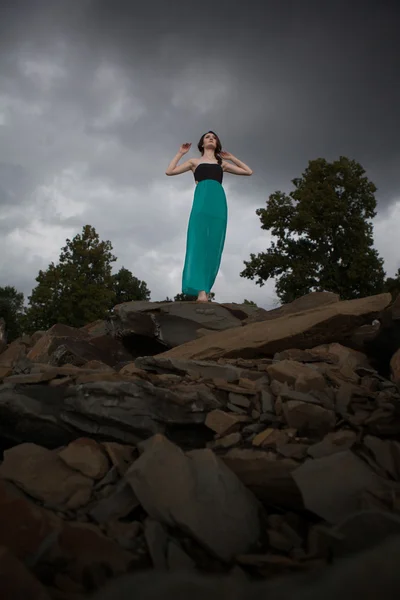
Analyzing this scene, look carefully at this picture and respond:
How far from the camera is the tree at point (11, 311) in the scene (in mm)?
26092

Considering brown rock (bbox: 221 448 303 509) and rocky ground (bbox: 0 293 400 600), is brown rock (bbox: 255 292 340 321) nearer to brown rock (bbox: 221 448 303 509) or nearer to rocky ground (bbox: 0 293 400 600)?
rocky ground (bbox: 0 293 400 600)

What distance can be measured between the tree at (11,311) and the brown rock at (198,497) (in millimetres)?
23039

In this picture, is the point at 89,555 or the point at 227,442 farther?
the point at 227,442

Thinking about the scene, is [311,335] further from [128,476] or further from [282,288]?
[282,288]

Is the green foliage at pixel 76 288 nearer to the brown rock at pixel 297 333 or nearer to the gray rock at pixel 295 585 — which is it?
the brown rock at pixel 297 333

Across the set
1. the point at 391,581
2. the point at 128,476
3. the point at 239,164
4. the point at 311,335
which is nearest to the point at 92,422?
the point at 128,476

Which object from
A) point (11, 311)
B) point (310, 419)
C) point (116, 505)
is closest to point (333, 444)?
point (310, 419)

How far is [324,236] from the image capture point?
68.2 ft

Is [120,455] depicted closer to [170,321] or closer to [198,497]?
[198,497]

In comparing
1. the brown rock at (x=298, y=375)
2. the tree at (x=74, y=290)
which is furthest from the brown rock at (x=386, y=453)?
the tree at (x=74, y=290)

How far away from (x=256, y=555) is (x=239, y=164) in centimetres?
786

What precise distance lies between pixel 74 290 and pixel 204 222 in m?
17.6

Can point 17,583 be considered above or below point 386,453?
below

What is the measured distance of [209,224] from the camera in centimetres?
831
